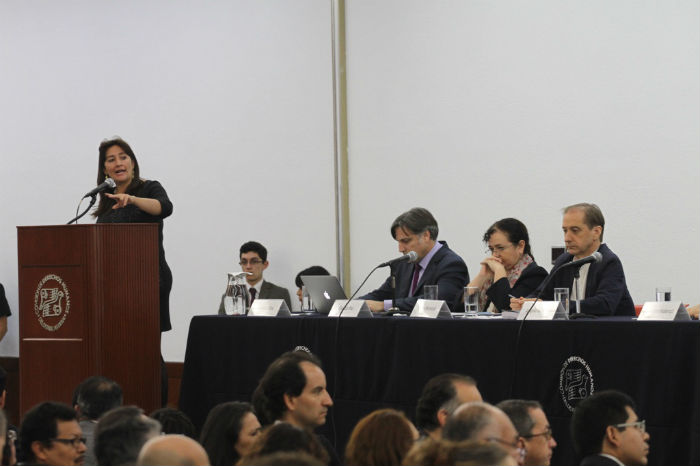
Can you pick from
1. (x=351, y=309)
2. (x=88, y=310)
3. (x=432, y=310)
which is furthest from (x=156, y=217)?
(x=432, y=310)

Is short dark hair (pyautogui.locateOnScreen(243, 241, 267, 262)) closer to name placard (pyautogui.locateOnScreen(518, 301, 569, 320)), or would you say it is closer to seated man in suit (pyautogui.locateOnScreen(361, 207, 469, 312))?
seated man in suit (pyautogui.locateOnScreen(361, 207, 469, 312))

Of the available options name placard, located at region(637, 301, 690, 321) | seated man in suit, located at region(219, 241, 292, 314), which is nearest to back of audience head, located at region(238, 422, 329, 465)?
name placard, located at region(637, 301, 690, 321)

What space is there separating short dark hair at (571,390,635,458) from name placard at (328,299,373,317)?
146cm

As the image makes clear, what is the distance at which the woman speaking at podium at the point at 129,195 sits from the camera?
4.60m

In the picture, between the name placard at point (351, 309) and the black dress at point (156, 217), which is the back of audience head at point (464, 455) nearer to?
the name placard at point (351, 309)

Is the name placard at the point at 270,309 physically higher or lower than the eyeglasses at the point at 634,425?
higher

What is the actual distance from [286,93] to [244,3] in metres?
0.74

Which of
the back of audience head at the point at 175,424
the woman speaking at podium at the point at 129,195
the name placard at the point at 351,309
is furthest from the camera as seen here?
the woman speaking at podium at the point at 129,195

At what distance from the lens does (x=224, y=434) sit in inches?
→ 115

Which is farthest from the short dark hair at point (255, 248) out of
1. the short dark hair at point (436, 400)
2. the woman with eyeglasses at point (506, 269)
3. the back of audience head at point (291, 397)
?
the short dark hair at point (436, 400)

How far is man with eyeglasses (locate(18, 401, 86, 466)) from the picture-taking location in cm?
295

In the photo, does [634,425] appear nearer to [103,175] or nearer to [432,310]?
[432,310]

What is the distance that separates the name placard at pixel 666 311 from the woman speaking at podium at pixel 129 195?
211 centimetres

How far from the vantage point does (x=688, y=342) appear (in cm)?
336
